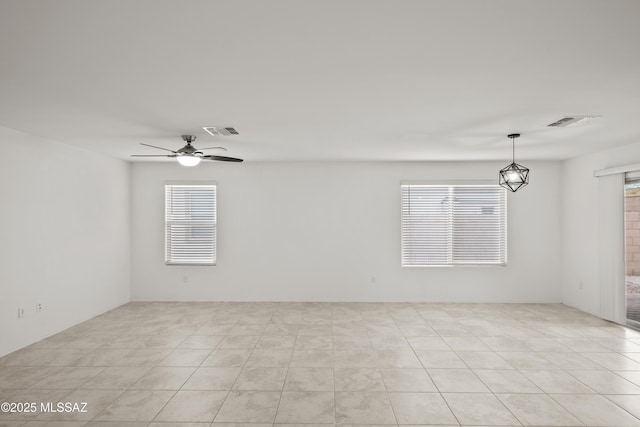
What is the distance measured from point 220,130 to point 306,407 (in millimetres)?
3188

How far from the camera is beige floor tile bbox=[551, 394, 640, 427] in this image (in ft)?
8.57

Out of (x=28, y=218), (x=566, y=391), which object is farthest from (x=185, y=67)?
(x=566, y=391)

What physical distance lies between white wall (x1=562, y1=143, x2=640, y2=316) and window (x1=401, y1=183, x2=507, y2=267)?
1062 millimetres

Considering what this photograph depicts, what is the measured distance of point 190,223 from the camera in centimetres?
649

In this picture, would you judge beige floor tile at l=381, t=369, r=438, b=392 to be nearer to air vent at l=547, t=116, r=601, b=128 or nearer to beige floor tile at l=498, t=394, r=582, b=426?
beige floor tile at l=498, t=394, r=582, b=426

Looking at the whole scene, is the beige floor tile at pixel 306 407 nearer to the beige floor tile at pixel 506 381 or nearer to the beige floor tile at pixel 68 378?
the beige floor tile at pixel 506 381

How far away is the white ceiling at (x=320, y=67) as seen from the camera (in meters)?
1.80

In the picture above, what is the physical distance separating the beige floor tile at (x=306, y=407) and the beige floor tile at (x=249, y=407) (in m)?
0.07

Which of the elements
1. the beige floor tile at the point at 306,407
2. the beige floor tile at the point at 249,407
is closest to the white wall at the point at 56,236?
the beige floor tile at the point at 249,407

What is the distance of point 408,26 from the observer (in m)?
1.91

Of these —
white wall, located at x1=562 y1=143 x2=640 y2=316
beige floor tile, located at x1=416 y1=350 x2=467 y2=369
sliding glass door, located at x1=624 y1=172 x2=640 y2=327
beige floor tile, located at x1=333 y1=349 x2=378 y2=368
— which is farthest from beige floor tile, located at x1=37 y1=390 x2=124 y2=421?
sliding glass door, located at x1=624 y1=172 x2=640 y2=327

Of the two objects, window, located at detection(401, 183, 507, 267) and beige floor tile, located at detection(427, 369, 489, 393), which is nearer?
beige floor tile, located at detection(427, 369, 489, 393)

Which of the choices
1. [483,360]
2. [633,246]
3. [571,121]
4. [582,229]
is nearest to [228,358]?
[483,360]

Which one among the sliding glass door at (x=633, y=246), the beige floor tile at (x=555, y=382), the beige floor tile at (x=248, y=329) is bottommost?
the beige floor tile at (x=248, y=329)
